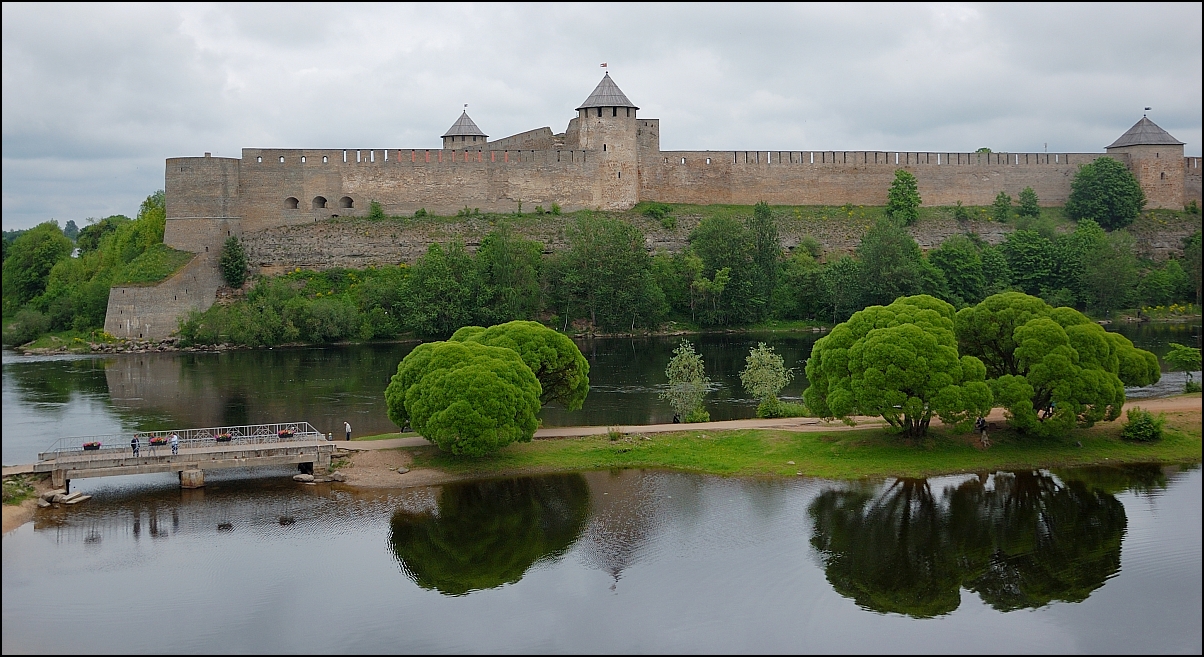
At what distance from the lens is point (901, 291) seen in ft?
156

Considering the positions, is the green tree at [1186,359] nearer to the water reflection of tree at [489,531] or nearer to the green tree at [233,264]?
the water reflection of tree at [489,531]

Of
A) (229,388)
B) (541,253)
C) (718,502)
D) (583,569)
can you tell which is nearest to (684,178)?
(541,253)

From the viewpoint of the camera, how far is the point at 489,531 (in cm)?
1891

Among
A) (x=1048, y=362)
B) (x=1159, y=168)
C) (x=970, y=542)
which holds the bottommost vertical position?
(x=970, y=542)

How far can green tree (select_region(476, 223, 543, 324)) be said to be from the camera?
44906 mm

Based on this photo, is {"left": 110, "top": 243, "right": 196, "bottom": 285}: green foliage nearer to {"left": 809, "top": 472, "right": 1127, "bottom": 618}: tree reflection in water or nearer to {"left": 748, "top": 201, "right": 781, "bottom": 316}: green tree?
{"left": 748, "top": 201, "right": 781, "bottom": 316}: green tree

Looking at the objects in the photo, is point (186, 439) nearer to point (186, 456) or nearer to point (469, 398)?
point (186, 456)

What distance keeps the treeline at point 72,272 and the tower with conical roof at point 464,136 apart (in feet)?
44.6

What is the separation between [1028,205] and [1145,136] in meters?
7.30

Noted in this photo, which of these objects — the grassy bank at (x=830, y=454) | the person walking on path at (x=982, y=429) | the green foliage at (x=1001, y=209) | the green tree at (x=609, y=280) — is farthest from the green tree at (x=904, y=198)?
the person walking on path at (x=982, y=429)

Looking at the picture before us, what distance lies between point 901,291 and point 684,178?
12882mm

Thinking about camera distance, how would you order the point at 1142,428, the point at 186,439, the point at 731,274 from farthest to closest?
the point at 731,274 → the point at 186,439 → the point at 1142,428

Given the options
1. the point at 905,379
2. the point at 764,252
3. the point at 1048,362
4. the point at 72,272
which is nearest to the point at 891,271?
the point at 764,252

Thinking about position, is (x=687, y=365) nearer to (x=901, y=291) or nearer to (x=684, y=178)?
(x=901, y=291)
